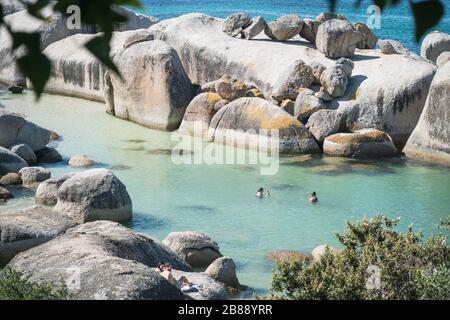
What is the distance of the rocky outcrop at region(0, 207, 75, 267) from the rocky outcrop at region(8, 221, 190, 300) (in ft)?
4.02

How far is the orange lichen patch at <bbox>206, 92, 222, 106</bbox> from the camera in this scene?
25219 mm

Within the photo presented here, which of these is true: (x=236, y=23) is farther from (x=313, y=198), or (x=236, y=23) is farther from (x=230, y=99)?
(x=313, y=198)

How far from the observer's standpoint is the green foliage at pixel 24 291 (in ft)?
28.0

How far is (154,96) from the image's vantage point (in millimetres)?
26500

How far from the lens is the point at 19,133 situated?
22.9 m

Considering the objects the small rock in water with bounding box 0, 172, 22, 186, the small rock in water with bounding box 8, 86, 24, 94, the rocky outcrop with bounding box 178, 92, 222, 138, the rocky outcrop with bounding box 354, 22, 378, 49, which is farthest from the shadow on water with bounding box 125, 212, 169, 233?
the small rock in water with bounding box 8, 86, 24, 94

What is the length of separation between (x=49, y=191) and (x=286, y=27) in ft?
38.0

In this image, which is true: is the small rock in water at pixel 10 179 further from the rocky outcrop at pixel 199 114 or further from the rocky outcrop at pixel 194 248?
the rocky outcrop at pixel 194 248

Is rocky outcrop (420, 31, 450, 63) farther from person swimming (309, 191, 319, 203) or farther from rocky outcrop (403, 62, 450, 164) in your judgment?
person swimming (309, 191, 319, 203)

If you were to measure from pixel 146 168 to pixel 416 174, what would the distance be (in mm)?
6524

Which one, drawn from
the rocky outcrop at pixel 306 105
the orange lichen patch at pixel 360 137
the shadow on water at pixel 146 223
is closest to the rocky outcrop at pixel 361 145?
the orange lichen patch at pixel 360 137

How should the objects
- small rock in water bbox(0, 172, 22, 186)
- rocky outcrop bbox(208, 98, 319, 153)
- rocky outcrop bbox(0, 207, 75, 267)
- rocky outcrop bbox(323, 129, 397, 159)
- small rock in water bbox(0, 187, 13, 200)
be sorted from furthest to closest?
rocky outcrop bbox(208, 98, 319, 153) → rocky outcrop bbox(323, 129, 397, 159) → small rock in water bbox(0, 172, 22, 186) → small rock in water bbox(0, 187, 13, 200) → rocky outcrop bbox(0, 207, 75, 267)
